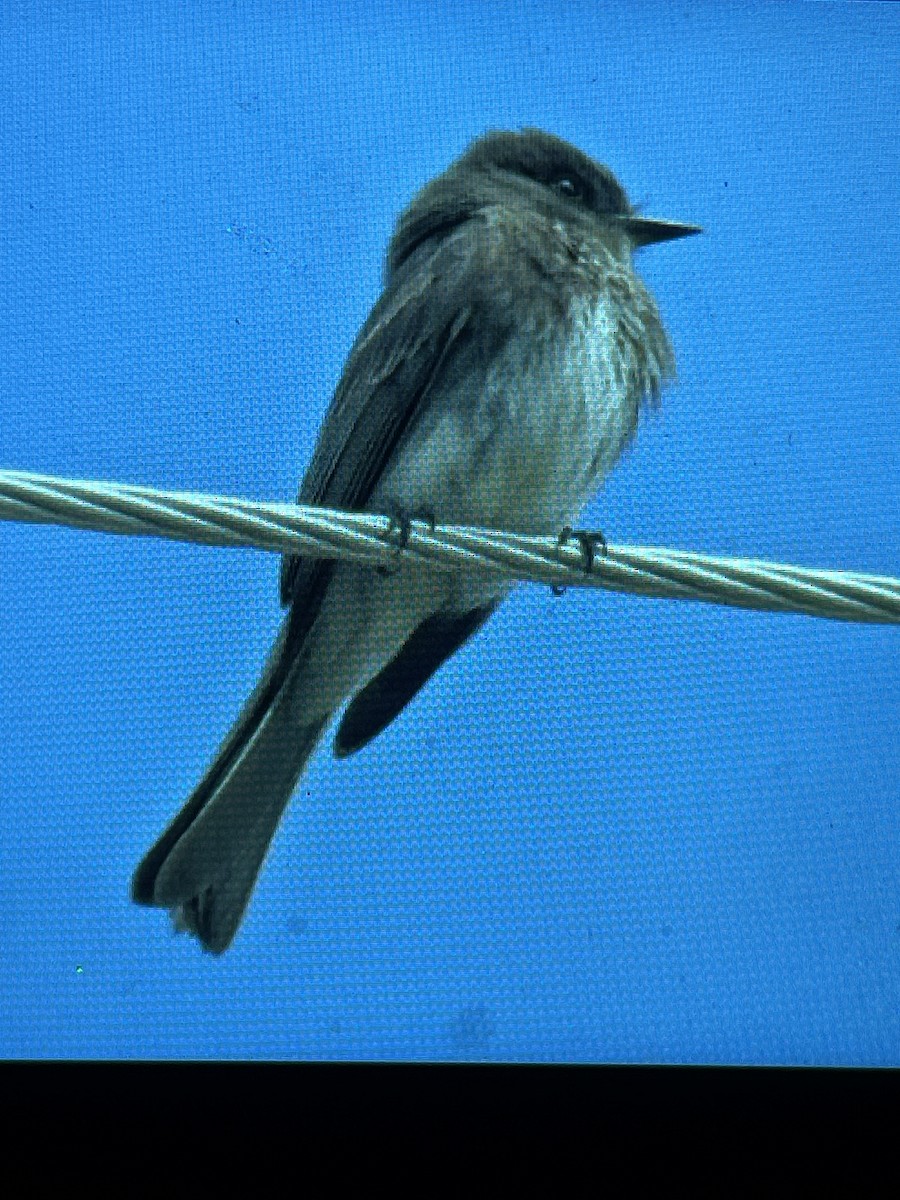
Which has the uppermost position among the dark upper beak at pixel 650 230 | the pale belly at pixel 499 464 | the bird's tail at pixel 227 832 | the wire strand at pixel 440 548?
the dark upper beak at pixel 650 230

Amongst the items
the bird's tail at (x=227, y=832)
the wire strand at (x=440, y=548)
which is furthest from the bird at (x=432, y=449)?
the wire strand at (x=440, y=548)

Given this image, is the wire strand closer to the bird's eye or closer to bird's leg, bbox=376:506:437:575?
bird's leg, bbox=376:506:437:575

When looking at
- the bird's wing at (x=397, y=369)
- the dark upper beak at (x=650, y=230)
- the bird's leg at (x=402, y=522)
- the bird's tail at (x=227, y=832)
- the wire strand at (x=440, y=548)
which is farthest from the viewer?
the dark upper beak at (x=650, y=230)

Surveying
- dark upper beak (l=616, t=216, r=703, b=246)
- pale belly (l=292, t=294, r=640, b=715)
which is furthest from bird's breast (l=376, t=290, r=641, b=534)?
dark upper beak (l=616, t=216, r=703, b=246)

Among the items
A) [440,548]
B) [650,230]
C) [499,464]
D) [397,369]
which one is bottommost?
[440,548]

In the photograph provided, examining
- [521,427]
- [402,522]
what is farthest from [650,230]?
[402,522]

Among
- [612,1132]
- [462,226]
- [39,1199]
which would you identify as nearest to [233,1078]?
[39,1199]

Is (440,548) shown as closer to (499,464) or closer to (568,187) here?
(499,464)

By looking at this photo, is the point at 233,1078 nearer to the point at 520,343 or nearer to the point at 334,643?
the point at 334,643

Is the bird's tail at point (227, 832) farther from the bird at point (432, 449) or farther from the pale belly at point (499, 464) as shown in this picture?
the pale belly at point (499, 464)
